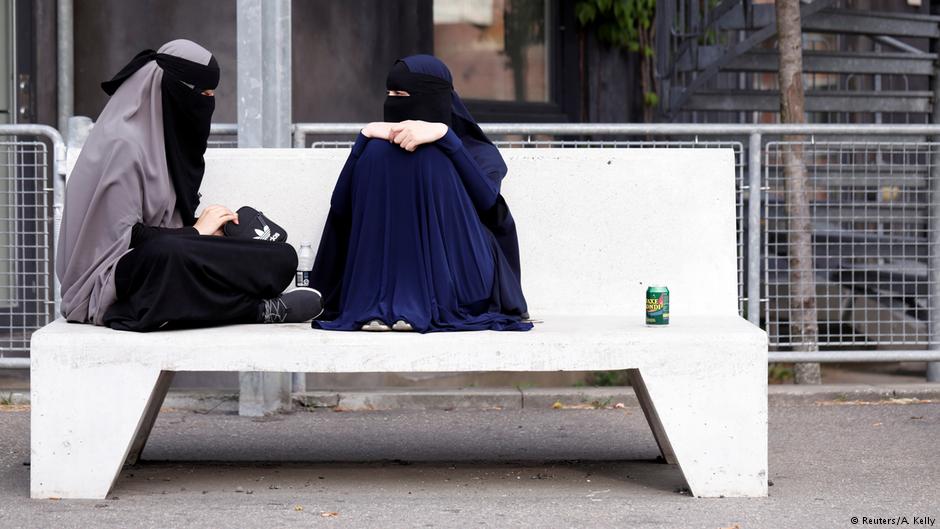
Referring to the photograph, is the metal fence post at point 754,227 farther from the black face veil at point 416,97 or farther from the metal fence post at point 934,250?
the black face veil at point 416,97

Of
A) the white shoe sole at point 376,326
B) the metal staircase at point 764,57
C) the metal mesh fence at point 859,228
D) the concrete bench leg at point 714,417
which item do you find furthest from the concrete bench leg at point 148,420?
the metal staircase at point 764,57

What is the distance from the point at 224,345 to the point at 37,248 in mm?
2531

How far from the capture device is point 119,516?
4633 mm

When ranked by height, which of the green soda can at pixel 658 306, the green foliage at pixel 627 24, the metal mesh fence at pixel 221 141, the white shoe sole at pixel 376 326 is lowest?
the white shoe sole at pixel 376 326

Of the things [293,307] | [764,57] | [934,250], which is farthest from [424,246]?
[764,57]

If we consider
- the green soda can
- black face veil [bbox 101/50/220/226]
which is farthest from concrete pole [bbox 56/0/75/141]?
the green soda can

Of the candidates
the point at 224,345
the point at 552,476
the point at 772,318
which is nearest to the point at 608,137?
the point at 772,318

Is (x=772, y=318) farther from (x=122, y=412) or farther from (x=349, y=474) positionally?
(x=122, y=412)

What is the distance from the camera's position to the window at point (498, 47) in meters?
9.77

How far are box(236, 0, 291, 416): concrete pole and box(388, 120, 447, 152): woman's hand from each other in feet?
5.48

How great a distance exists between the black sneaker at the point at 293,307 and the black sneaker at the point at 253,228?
243mm

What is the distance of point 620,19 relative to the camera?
405 inches

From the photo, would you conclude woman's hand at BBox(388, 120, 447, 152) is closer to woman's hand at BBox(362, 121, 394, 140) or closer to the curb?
woman's hand at BBox(362, 121, 394, 140)

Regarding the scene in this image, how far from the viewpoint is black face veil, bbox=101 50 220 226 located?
5.27 m
